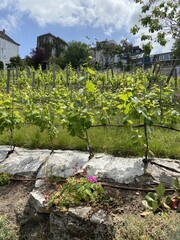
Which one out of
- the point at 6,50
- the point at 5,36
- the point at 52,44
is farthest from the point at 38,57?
the point at 5,36

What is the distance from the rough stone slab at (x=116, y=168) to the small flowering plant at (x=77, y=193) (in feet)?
0.87

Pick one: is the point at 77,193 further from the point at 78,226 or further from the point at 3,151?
the point at 3,151

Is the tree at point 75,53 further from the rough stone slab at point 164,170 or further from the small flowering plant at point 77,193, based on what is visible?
the small flowering plant at point 77,193

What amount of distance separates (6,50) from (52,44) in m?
7.92

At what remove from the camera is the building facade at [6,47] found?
41647 mm

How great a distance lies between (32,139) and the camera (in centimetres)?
401

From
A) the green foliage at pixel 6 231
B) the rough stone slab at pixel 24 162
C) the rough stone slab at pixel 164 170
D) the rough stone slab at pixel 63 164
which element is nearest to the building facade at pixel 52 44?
the rough stone slab at pixel 24 162

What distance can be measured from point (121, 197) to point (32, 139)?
1.90 meters

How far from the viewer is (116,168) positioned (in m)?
2.90

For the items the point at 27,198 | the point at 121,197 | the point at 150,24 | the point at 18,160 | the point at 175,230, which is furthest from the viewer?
the point at 150,24

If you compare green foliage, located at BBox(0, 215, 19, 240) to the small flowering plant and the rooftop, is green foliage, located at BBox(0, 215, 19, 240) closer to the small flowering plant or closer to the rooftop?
the small flowering plant

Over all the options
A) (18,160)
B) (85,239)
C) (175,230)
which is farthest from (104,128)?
(175,230)

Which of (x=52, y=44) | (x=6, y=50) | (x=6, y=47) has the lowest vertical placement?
(x=6, y=50)

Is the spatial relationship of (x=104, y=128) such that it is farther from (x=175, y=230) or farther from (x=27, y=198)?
(x=175, y=230)
